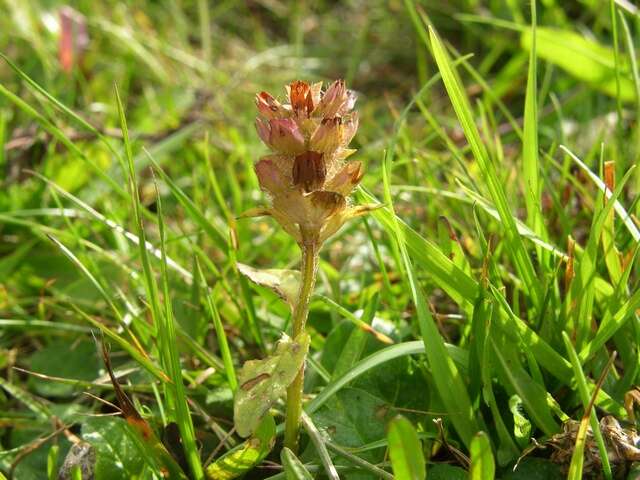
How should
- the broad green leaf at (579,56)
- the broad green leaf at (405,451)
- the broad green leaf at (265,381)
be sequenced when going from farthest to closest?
the broad green leaf at (579,56)
the broad green leaf at (265,381)
the broad green leaf at (405,451)

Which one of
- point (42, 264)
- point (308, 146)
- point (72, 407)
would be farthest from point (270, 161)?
point (42, 264)

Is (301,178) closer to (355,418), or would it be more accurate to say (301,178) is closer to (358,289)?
(355,418)

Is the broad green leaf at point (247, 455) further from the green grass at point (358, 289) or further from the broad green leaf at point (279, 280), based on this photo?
the broad green leaf at point (279, 280)

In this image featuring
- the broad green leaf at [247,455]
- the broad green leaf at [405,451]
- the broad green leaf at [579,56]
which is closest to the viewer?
the broad green leaf at [405,451]

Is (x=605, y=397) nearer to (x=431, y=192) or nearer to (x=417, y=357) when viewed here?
(x=417, y=357)

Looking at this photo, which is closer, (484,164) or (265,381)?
(265,381)

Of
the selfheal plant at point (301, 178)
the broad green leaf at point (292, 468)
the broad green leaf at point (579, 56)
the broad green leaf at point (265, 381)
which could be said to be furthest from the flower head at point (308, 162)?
the broad green leaf at point (579, 56)

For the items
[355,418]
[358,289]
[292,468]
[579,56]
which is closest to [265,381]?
[292,468]
